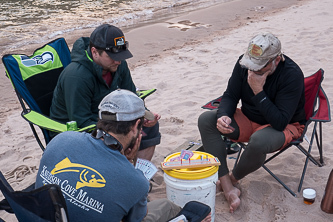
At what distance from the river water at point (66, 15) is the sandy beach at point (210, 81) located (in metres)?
0.97

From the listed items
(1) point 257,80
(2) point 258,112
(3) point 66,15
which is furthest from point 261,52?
(3) point 66,15

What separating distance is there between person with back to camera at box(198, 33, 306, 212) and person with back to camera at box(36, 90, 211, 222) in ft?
4.29

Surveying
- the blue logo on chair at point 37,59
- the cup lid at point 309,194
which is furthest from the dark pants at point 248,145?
the blue logo on chair at point 37,59

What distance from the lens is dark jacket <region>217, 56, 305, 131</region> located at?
3.18 m

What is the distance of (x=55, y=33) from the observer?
37.6ft

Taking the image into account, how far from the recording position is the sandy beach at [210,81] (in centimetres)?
336

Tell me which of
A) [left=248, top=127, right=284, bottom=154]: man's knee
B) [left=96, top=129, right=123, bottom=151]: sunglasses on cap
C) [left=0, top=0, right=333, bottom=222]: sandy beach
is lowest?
[left=0, top=0, right=333, bottom=222]: sandy beach

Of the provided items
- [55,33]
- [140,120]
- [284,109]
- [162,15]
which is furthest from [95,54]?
[162,15]

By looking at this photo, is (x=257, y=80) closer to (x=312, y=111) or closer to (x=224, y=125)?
(x=224, y=125)

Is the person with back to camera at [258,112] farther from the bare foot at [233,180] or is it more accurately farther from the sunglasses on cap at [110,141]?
the sunglasses on cap at [110,141]

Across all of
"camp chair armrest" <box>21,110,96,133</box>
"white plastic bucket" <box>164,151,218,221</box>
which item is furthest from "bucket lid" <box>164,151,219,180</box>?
"camp chair armrest" <box>21,110,96,133</box>

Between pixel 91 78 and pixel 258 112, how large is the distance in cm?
141

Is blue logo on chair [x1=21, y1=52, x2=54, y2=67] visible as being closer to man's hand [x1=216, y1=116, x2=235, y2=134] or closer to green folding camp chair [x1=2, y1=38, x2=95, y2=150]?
green folding camp chair [x1=2, y1=38, x2=95, y2=150]

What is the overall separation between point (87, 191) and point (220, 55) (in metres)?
5.69
